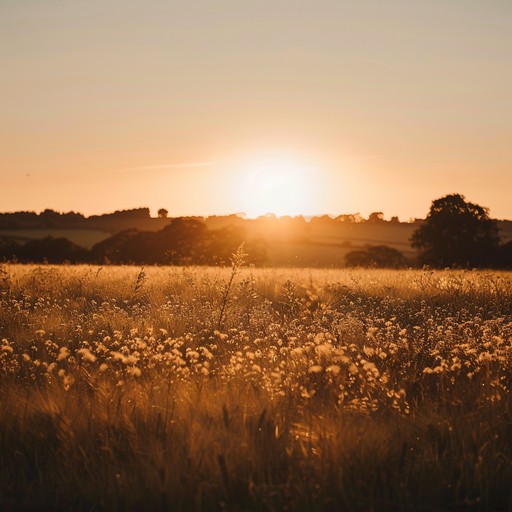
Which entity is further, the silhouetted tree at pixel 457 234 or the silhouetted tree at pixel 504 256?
the silhouetted tree at pixel 457 234

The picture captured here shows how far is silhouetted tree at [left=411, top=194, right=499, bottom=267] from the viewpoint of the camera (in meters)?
37.3

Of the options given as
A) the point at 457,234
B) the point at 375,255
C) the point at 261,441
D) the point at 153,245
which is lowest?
the point at 261,441

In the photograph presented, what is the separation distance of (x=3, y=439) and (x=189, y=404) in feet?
4.28

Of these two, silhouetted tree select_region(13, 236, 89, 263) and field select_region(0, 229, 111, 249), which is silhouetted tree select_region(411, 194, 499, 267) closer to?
silhouetted tree select_region(13, 236, 89, 263)

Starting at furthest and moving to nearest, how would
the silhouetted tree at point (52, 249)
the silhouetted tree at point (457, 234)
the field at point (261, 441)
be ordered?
the silhouetted tree at point (52, 249) < the silhouetted tree at point (457, 234) < the field at point (261, 441)

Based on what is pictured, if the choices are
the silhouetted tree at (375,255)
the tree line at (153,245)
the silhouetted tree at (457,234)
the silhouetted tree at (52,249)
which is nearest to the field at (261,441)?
the silhouetted tree at (457,234)

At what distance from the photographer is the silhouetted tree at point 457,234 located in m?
37.3

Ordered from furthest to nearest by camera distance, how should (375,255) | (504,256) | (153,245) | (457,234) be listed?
(375,255), (153,245), (457,234), (504,256)

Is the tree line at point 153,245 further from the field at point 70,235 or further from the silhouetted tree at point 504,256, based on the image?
the silhouetted tree at point 504,256

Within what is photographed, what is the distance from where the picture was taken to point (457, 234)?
37906mm

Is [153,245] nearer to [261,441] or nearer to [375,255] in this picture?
[375,255]

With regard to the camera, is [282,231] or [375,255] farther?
[282,231]

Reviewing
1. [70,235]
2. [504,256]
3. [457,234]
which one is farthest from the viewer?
[70,235]

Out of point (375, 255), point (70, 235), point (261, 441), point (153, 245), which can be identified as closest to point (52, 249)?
point (153, 245)
